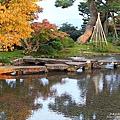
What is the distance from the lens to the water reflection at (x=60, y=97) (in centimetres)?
715

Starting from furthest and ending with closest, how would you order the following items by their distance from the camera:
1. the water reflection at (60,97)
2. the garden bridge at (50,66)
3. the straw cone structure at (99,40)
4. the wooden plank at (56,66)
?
1. the straw cone structure at (99,40)
2. the wooden plank at (56,66)
3. the garden bridge at (50,66)
4. the water reflection at (60,97)

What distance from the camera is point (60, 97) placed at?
8.98 metres

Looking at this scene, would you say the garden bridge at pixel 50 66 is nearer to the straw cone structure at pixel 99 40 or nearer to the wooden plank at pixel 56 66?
the wooden plank at pixel 56 66

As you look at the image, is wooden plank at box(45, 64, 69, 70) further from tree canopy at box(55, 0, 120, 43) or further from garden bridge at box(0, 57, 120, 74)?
tree canopy at box(55, 0, 120, 43)

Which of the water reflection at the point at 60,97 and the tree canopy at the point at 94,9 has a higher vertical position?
the tree canopy at the point at 94,9

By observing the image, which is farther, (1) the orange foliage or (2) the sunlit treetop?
(2) the sunlit treetop

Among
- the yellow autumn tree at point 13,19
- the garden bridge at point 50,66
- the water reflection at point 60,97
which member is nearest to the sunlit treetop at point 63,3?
the garden bridge at point 50,66

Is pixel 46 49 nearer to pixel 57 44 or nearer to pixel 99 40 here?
pixel 57 44

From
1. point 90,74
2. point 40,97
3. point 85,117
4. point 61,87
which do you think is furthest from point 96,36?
point 85,117

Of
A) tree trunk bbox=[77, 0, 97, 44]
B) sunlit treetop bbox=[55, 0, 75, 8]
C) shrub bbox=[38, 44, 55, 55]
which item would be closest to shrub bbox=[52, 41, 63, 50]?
shrub bbox=[38, 44, 55, 55]

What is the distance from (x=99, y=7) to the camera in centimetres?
2991

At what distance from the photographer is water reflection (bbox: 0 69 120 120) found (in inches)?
282

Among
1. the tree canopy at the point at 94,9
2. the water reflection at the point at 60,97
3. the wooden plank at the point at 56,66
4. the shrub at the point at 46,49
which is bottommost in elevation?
the water reflection at the point at 60,97

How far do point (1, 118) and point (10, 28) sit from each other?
4.45m
